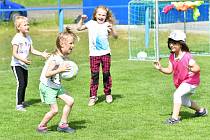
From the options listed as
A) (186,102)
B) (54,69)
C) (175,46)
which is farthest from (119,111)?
(54,69)

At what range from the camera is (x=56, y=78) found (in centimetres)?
723

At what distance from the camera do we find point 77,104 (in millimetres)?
9320

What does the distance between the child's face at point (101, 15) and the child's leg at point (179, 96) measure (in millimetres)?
1941

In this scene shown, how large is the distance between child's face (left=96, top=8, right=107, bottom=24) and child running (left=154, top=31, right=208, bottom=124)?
158 cm

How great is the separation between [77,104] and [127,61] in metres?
6.10

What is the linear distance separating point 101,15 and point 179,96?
2.08 meters

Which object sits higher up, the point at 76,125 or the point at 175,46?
the point at 175,46

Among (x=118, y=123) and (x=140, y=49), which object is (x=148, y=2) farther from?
(x=118, y=123)

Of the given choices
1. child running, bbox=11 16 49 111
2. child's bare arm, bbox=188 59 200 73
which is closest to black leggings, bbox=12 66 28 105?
child running, bbox=11 16 49 111

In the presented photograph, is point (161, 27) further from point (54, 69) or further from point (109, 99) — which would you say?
point (54, 69)

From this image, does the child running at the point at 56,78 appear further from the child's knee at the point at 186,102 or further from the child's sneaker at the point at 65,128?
the child's knee at the point at 186,102

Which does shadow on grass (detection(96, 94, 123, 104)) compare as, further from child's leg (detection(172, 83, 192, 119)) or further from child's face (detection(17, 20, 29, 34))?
child's leg (detection(172, 83, 192, 119))

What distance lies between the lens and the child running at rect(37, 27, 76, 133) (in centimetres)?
709

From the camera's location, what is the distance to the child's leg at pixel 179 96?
773 centimetres
